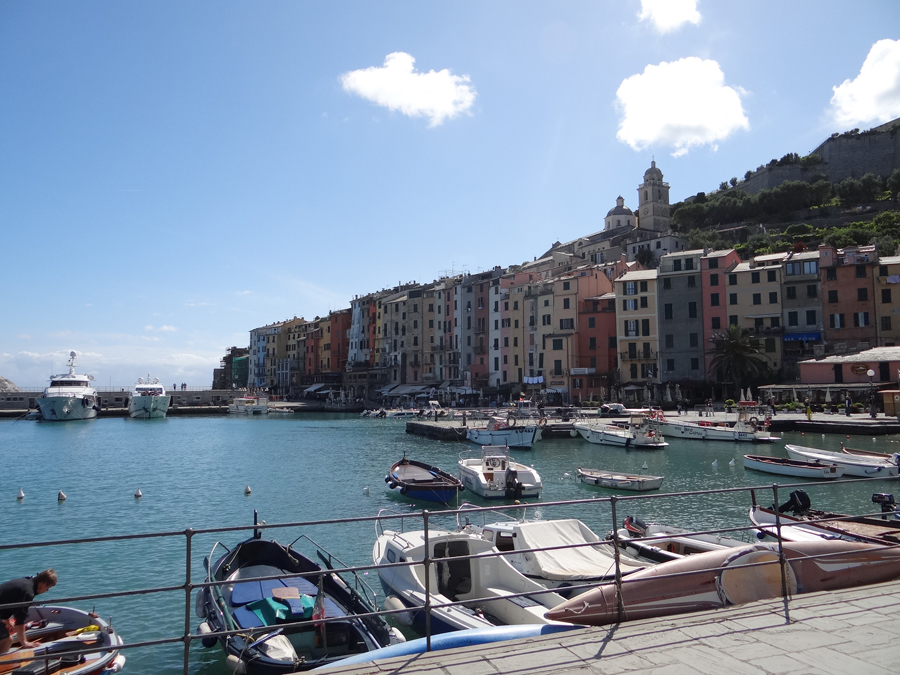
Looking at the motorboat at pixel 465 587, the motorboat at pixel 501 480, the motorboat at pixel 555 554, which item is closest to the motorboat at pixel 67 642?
the motorboat at pixel 465 587

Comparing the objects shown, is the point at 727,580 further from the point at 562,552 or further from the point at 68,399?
the point at 68,399

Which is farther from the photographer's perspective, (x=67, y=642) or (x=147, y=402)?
(x=147, y=402)

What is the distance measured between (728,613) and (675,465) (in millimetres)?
31262

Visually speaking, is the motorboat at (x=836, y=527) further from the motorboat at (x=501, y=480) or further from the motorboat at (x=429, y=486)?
the motorboat at (x=429, y=486)

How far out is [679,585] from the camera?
23.6 feet

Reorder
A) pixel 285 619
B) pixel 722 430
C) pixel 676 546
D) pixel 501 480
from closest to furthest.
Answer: pixel 285 619 → pixel 676 546 → pixel 501 480 → pixel 722 430

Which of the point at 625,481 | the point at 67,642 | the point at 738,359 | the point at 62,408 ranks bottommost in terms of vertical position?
the point at 625,481

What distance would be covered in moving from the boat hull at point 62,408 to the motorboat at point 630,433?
70.1m

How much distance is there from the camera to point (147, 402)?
9012 cm

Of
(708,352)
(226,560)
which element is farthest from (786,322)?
(226,560)

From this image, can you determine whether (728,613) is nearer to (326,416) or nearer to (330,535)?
(330,535)

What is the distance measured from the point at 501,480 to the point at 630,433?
18.5m

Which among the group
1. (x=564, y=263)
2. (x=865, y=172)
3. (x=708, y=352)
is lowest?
(x=708, y=352)

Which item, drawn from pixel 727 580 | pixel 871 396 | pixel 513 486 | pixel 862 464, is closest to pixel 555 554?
pixel 727 580
